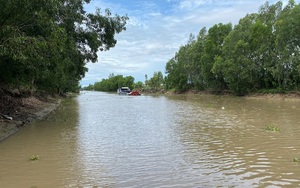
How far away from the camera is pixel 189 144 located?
36.5ft

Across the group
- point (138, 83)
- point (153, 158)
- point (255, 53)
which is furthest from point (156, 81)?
point (153, 158)

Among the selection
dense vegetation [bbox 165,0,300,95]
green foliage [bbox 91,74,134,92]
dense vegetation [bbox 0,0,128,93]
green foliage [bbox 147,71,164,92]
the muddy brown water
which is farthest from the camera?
green foliage [bbox 91,74,134,92]

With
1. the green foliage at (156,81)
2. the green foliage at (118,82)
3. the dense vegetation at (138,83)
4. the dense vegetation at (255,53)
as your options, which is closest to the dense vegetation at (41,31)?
the dense vegetation at (255,53)

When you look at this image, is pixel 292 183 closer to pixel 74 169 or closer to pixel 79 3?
pixel 74 169

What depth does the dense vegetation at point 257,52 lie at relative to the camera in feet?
146

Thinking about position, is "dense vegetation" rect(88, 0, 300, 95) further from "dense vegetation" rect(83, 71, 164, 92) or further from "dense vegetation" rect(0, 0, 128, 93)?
"dense vegetation" rect(83, 71, 164, 92)

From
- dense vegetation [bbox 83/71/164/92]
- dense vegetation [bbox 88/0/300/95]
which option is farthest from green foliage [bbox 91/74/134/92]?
dense vegetation [bbox 88/0/300/95]

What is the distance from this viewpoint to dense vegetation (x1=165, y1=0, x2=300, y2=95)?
44.5 m

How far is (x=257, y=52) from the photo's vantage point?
2020 inches

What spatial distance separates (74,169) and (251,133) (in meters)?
8.16

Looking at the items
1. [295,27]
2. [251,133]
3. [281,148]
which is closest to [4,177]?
[281,148]

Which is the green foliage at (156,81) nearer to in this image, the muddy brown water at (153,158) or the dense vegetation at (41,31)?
the dense vegetation at (41,31)

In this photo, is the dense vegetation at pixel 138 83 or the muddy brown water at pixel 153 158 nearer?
the muddy brown water at pixel 153 158

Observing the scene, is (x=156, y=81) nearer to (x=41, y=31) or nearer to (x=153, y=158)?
(x=41, y=31)
